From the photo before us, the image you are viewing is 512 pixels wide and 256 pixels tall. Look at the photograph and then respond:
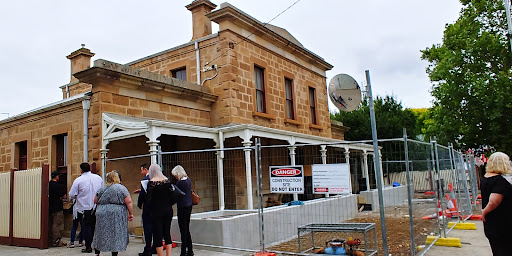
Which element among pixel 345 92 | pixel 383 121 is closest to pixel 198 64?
pixel 345 92

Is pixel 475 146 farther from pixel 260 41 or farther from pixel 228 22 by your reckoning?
pixel 228 22

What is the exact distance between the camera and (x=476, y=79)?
1856 centimetres

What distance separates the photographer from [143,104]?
34.2 ft

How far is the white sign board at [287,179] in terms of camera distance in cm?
651

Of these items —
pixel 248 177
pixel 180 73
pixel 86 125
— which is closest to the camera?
pixel 86 125

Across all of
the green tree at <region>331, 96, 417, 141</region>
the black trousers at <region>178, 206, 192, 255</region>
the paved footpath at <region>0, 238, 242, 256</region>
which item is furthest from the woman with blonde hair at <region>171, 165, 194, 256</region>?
the green tree at <region>331, 96, 417, 141</region>

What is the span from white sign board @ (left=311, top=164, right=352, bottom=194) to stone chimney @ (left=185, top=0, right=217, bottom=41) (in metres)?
9.67

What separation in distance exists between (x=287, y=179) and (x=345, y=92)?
184 centimetres

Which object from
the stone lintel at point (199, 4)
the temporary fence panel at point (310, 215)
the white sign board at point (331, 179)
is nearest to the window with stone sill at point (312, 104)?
the temporary fence panel at point (310, 215)

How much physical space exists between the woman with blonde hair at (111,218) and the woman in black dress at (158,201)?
1.57 feet

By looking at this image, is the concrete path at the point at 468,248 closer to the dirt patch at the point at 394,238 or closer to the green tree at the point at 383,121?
the dirt patch at the point at 394,238

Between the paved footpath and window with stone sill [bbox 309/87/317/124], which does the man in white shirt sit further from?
window with stone sill [bbox 309/87/317/124]

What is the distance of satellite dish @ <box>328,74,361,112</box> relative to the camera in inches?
234

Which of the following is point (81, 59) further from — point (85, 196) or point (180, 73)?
point (85, 196)
